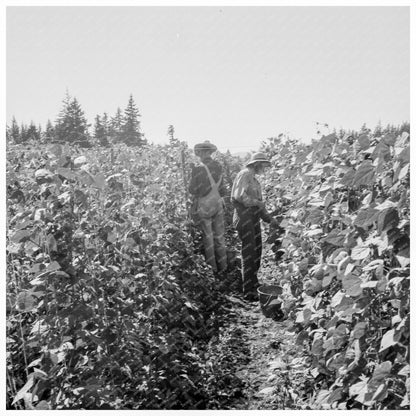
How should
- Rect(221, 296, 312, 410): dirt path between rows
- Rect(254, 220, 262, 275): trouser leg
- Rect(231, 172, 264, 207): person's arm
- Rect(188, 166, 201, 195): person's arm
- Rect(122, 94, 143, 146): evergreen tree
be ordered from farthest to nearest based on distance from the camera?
Rect(122, 94, 143, 146): evergreen tree
Rect(188, 166, 201, 195): person's arm
Rect(254, 220, 262, 275): trouser leg
Rect(231, 172, 264, 207): person's arm
Rect(221, 296, 312, 410): dirt path between rows

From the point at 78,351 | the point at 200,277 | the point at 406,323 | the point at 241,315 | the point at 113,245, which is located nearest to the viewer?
the point at 406,323

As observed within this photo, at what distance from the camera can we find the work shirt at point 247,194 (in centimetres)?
Answer: 503

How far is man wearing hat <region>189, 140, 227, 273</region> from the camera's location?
19.1ft

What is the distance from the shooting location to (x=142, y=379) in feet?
9.11

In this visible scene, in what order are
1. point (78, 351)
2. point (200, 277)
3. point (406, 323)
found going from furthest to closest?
point (200, 277) < point (78, 351) < point (406, 323)

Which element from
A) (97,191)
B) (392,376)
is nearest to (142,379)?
(97,191)

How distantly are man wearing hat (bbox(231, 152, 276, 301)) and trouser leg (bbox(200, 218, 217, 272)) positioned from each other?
33.4 inches

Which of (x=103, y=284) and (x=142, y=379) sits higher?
(x=103, y=284)

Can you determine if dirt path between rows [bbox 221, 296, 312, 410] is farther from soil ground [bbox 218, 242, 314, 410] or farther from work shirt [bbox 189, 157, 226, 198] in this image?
work shirt [bbox 189, 157, 226, 198]

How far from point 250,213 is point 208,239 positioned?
3.62ft

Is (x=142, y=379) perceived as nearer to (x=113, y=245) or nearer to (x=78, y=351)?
(x=78, y=351)

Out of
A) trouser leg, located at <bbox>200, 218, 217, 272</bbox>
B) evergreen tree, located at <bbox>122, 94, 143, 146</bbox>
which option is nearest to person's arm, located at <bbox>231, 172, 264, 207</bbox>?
trouser leg, located at <bbox>200, 218, 217, 272</bbox>

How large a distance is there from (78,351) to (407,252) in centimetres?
183

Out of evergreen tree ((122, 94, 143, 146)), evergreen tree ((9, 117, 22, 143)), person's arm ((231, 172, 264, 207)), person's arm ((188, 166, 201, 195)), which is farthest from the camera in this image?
evergreen tree ((122, 94, 143, 146))
